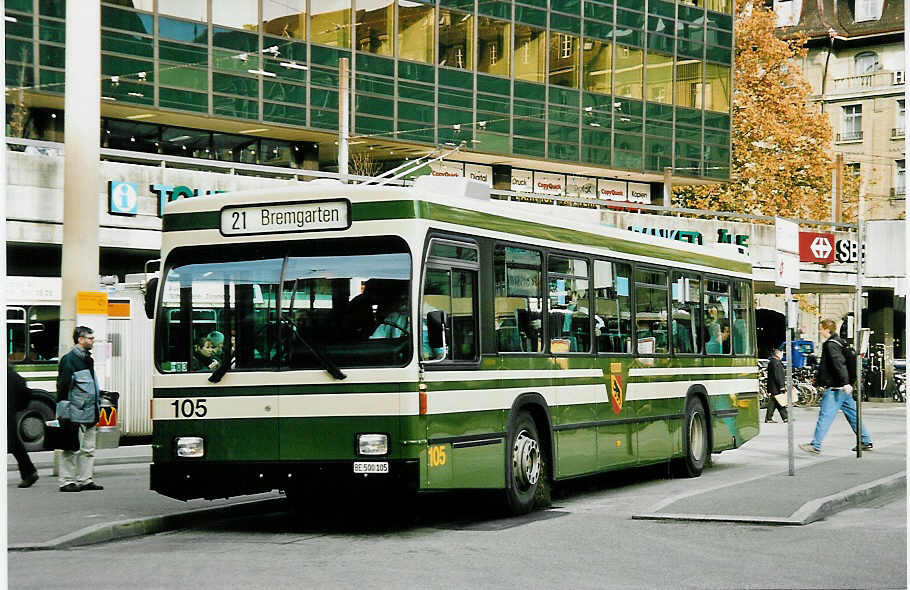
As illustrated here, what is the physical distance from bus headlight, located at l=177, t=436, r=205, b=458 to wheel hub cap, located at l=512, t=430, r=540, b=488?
275 centimetres

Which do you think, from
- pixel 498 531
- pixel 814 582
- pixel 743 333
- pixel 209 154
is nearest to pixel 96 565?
pixel 498 531

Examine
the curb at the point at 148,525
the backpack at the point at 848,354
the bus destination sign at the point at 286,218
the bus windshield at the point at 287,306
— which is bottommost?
the curb at the point at 148,525

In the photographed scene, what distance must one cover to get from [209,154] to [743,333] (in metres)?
23.0

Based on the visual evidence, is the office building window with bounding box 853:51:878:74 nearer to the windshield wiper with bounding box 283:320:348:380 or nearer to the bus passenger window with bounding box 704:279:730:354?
the bus passenger window with bounding box 704:279:730:354

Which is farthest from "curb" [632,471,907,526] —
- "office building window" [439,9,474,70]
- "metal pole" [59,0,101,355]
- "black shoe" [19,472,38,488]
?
"office building window" [439,9,474,70]

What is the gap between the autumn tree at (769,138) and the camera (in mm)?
51812

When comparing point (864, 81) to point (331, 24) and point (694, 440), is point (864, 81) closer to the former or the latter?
point (331, 24)

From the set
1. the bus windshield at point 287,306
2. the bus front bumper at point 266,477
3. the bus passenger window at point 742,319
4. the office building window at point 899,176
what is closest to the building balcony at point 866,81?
the office building window at point 899,176

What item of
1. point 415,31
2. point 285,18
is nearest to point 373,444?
point 285,18

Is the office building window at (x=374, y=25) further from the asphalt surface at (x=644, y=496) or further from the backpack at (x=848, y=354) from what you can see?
the asphalt surface at (x=644, y=496)

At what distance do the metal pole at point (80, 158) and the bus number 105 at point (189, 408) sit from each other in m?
5.28

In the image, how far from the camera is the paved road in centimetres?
898

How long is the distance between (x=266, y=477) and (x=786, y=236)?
685cm

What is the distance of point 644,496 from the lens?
14969mm
